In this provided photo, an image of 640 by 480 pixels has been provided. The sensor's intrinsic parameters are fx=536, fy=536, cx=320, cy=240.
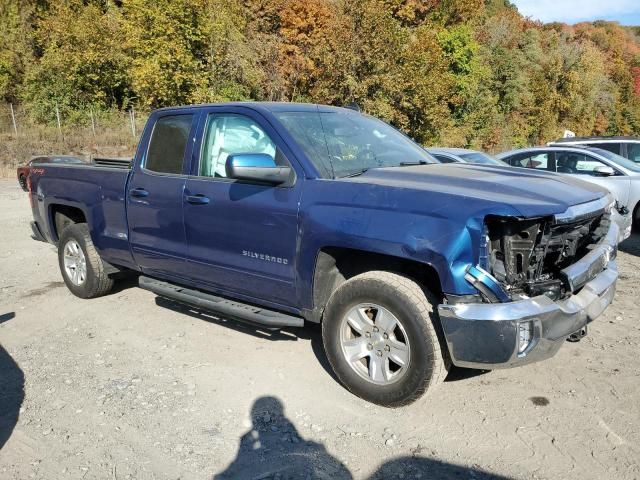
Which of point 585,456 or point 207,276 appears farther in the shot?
point 207,276

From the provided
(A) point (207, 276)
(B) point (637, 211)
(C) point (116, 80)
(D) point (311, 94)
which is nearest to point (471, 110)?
(D) point (311, 94)

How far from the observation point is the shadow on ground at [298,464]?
2.84 meters

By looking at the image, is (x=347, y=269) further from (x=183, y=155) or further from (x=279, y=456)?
(x=183, y=155)

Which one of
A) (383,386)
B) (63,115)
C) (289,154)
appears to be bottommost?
(383,386)

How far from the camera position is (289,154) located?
3826mm

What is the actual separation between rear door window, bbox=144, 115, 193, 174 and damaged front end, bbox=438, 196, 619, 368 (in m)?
2.70

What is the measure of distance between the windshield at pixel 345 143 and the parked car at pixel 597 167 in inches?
240

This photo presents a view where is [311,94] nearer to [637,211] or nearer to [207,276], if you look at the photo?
[637,211]

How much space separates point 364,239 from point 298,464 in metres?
1.35

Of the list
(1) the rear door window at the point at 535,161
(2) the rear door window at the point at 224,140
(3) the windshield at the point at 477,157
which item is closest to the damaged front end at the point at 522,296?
(2) the rear door window at the point at 224,140

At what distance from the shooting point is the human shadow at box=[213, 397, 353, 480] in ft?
9.39

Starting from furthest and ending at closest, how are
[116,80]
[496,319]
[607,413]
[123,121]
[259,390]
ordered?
[116,80] < [123,121] < [259,390] < [607,413] < [496,319]

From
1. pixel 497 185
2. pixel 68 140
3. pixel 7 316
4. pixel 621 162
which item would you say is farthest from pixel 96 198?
pixel 68 140

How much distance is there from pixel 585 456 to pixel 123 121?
2638 cm
